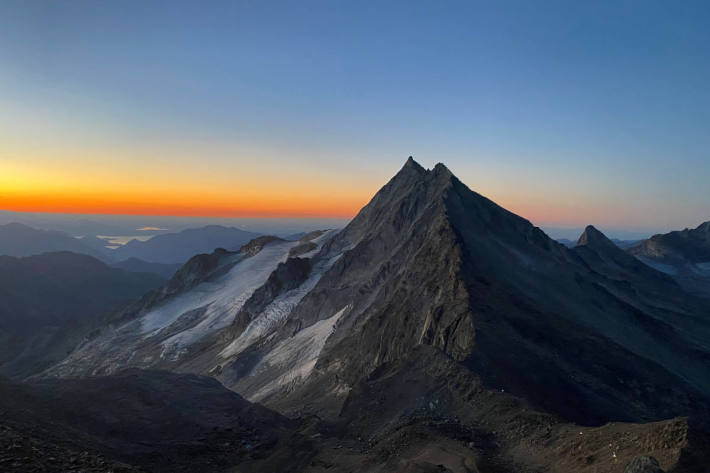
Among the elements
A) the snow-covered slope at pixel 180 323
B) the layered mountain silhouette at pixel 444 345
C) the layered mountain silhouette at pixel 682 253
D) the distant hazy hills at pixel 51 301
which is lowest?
the distant hazy hills at pixel 51 301

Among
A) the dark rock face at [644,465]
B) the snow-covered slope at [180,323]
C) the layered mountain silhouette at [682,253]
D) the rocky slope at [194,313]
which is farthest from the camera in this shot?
the layered mountain silhouette at [682,253]

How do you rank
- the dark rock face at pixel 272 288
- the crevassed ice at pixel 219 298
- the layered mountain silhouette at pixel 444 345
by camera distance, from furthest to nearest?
the crevassed ice at pixel 219 298, the dark rock face at pixel 272 288, the layered mountain silhouette at pixel 444 345

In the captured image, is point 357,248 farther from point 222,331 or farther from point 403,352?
point 403,352

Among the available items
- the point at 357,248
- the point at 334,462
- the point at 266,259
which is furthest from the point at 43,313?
the point at 334,462

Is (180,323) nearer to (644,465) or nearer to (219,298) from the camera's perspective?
(219,298)

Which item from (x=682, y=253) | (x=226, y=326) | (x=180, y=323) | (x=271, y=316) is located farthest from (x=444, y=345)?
(x=682, y=253)

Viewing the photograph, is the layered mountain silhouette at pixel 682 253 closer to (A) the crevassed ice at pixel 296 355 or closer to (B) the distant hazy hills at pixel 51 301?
(A) the crevassed ice at pixel 296 355

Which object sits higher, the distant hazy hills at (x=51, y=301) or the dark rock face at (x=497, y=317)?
the dark rock face at (x=497, y=317)

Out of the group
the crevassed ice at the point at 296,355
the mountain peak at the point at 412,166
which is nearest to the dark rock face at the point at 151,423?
the crevassed ice at the point at 296,355
